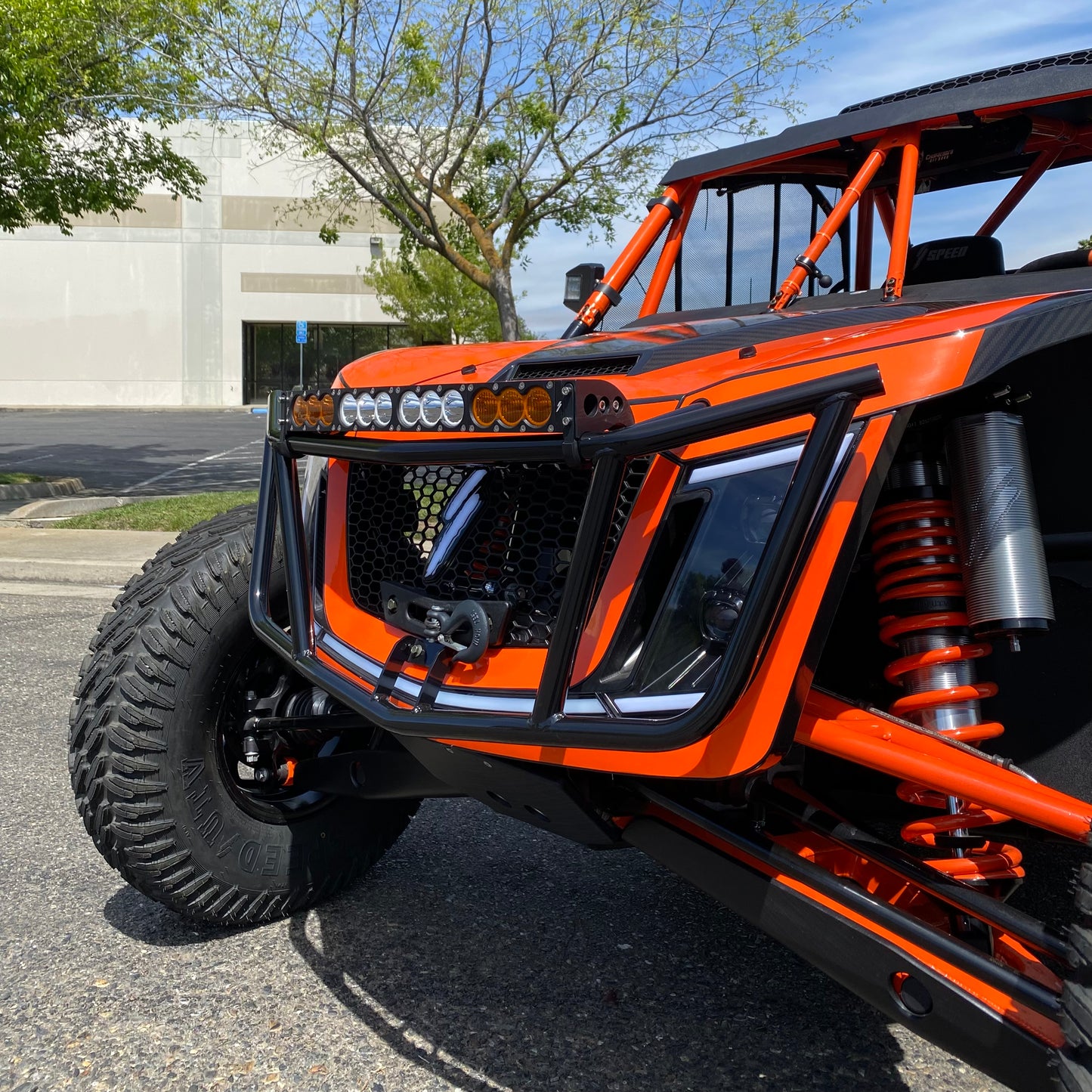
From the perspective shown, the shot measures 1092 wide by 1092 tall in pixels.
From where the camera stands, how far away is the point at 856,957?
1762 millimetres

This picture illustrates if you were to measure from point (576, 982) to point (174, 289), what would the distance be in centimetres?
3817

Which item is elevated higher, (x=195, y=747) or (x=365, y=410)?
(x=365, y=410)

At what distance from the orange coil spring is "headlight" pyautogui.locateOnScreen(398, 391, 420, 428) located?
0.85 meters

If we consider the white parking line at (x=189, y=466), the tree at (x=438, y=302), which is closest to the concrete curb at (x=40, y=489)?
the white parking line at (x=189, y=466)

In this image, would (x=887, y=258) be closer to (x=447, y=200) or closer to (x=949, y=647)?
(x=949, y=647)

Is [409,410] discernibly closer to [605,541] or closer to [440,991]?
[605,541]

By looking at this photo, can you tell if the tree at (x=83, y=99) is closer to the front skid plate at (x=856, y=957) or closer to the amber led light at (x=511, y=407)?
the amber led light at (x=511, y=407)

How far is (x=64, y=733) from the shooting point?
14.6 ft

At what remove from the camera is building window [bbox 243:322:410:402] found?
3944 cm

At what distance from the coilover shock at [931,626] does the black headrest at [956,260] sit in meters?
1.49


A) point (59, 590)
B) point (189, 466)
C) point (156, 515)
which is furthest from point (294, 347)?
point (59, 590)

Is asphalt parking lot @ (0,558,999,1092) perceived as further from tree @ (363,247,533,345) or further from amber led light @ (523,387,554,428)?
tree @ (363,247,533,345)

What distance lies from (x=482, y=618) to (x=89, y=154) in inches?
459

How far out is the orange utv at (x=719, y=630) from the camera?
1.72 meters
